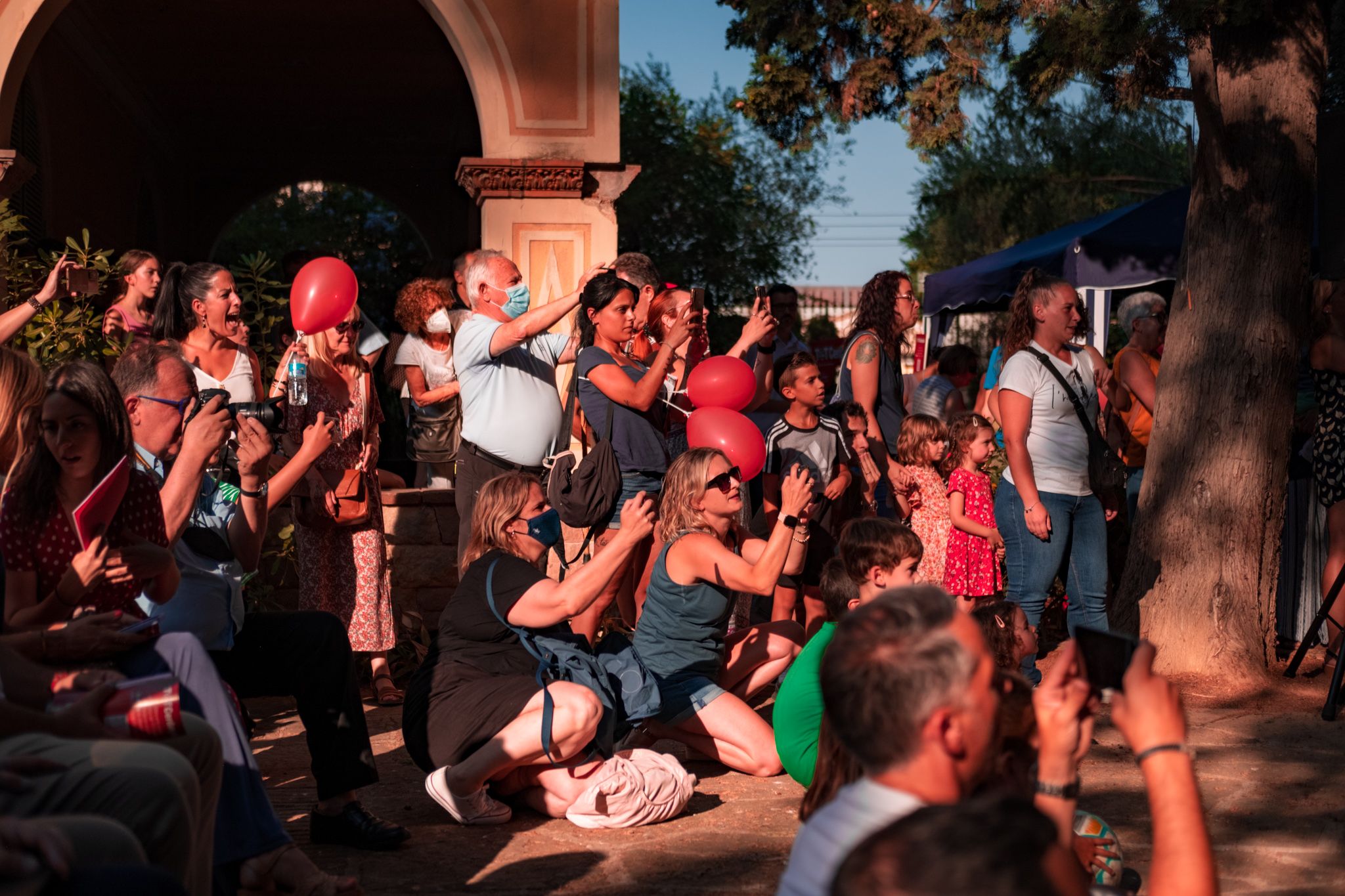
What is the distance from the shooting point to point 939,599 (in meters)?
2.07

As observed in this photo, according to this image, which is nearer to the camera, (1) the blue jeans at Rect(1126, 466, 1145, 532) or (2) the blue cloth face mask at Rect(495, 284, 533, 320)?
(2) the blue cloth face mask at Rect(495, 284, 533, 320)

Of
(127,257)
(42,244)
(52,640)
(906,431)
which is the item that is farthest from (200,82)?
(52,640)

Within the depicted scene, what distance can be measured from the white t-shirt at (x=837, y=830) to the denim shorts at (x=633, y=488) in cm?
382

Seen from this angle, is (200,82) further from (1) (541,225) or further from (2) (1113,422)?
(2) (1113,422)

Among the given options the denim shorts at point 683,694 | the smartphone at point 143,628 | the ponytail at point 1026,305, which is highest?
the ponytail at point 1026,305

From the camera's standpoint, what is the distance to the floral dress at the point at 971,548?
21.8ft

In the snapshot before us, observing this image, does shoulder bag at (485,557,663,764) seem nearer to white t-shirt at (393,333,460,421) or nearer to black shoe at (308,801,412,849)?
black shoe at (308,801,412,849)

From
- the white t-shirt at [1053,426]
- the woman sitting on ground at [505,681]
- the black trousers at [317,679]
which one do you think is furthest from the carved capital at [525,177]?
the black trousers at [317,679]

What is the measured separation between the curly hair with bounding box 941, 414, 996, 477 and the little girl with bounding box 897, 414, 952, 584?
88 mm

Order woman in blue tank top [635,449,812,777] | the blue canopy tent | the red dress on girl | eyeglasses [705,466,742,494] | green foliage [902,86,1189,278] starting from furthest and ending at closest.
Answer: green foliage [902,86,1189,278]
the blue canopy tent
eyeglasses [705,466,742,494]
woman in blue tank top [635,449,812,777]
the red dress on girl

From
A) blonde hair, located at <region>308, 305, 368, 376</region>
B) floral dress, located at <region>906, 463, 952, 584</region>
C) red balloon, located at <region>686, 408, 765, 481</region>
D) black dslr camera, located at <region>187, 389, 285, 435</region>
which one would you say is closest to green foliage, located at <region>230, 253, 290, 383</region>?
blonde hair, located at <region>308, 305, 368, 376</region>

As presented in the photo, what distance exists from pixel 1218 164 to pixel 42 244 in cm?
679

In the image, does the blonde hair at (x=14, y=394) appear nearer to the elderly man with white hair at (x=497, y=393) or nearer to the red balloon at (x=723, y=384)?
the elderly man with white hair at (x=497, y=393)

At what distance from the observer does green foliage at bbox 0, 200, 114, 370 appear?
19.3ft
